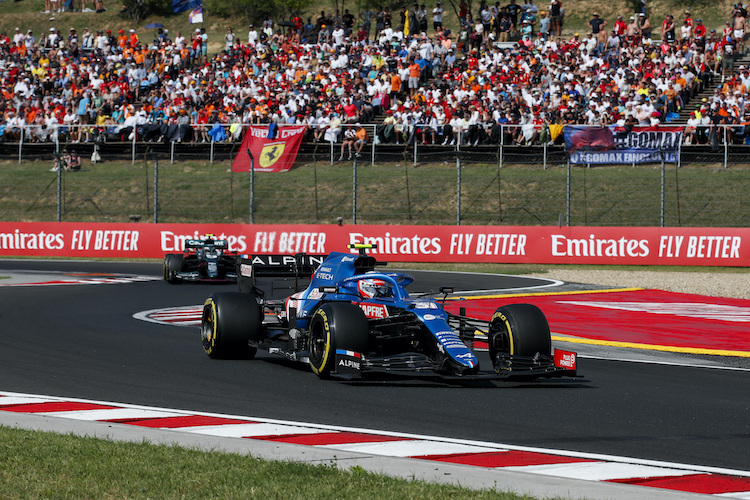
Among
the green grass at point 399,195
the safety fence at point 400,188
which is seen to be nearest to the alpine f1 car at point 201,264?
the safety fence at point 400,188

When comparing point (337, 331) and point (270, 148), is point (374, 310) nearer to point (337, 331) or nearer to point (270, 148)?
point (337, 331)

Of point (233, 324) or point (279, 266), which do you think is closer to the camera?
point (233, 324)

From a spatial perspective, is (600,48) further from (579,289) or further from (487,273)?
(579,289)

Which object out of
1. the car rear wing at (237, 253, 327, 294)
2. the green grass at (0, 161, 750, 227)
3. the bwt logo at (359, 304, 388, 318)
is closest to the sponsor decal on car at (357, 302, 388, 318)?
the bwt logo at (359, 304, 388, 318)

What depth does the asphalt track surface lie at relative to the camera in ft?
23.4

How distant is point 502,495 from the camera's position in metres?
5.29

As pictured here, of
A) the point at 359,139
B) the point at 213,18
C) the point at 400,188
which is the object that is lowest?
the point at 400,188

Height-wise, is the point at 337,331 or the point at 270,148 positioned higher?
the point at 270,148

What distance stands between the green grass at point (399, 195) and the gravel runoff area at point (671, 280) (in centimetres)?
272

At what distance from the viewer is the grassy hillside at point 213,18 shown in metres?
46.2

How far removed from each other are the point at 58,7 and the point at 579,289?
175 feet

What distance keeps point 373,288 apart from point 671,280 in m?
12.8

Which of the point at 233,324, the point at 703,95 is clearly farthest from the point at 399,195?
the point at 233,324

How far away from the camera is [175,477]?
18.5ft
